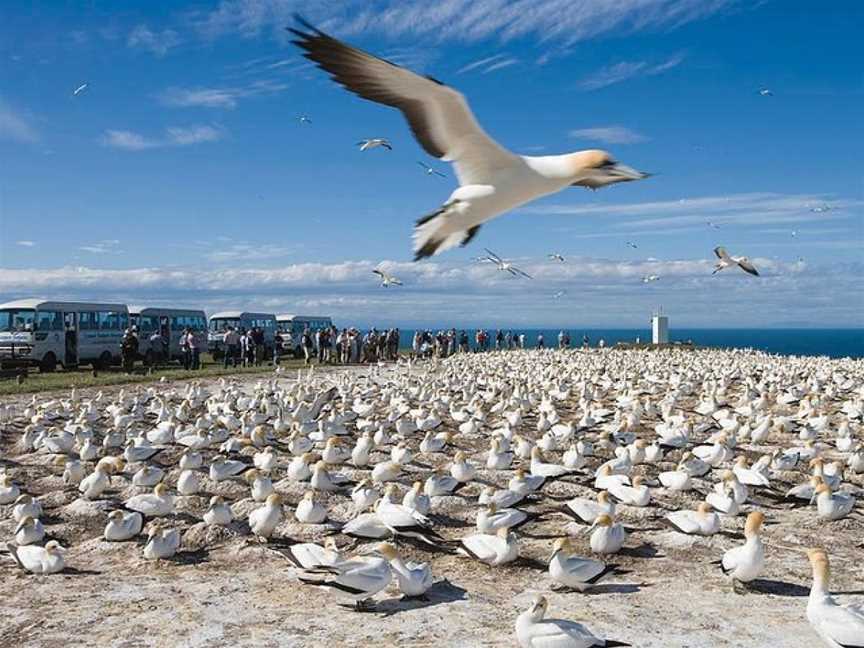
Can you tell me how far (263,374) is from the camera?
102 feet

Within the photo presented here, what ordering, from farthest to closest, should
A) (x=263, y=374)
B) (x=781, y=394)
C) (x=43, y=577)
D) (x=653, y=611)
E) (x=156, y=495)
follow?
(x=263, y=374)
(x=781, y=394)
(x=156, y=495)
(x=43, y=577)
(x=653, y=611)

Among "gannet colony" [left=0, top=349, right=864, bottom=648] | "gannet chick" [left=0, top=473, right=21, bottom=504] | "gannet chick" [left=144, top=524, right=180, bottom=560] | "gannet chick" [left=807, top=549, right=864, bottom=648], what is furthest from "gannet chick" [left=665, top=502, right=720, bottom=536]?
"gannet chick" [left=0, top=473, right=21, bottom=504]

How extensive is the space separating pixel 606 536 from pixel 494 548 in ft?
3.81

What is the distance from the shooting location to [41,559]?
8.72 metres

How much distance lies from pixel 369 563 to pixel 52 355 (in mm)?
26690

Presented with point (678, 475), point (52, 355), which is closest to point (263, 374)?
point (52, 355)

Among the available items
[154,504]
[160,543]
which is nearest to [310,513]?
[160,543]

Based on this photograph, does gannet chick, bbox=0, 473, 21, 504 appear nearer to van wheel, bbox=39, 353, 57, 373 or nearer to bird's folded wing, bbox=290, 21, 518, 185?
bird's folded wing, bbox=290, 21, 518, 185

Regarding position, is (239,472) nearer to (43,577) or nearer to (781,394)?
(43,577)

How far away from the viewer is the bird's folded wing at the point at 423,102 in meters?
4.74

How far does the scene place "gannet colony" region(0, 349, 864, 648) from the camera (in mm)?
7242

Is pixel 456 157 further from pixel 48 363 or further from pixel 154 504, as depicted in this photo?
pixel 48 363

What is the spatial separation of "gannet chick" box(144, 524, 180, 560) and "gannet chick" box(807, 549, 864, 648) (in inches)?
225

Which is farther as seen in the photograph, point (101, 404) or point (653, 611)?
point (101, 404)
